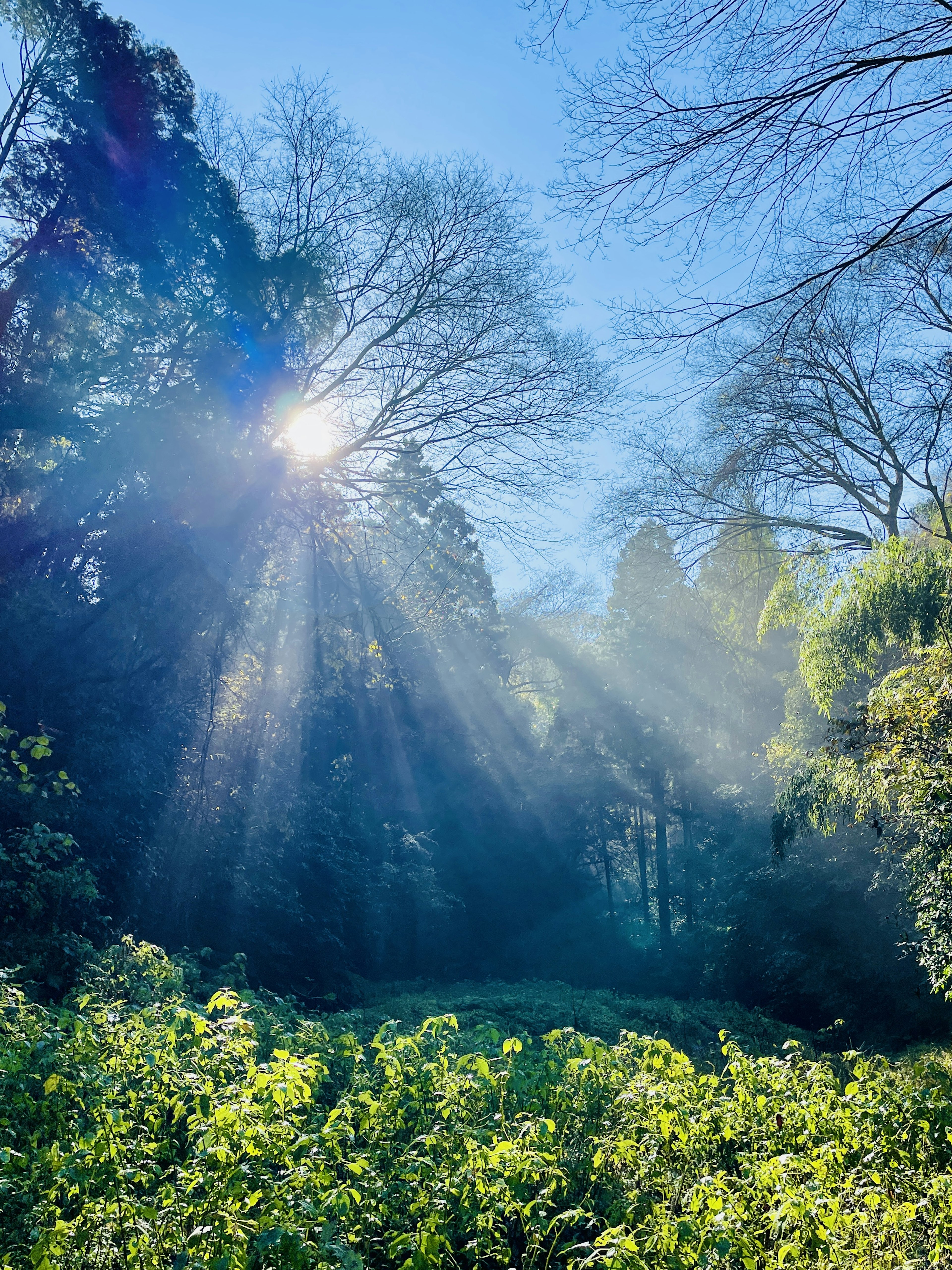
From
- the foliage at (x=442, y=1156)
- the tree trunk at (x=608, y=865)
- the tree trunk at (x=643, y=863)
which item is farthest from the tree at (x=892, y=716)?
the tree trunk at (x=643, y=863)

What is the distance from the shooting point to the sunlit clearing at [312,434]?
11008 millimetres

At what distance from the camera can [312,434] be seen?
1114 centimetres

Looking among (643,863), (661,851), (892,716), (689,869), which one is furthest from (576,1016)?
(643,863)

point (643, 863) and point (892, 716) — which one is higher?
point (892, 716)

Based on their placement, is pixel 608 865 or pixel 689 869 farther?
pixel 608 865

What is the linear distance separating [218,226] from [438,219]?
313cm

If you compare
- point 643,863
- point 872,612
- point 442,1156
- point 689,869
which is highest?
point 872,612

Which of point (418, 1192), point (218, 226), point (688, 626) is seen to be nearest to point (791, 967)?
point (688, 626)

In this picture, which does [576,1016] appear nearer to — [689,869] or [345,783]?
[345,783]

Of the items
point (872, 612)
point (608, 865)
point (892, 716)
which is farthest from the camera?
point (608, 865)

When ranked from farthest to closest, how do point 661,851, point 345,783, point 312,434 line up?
point 661,851 → point 345,783 → point 312,434

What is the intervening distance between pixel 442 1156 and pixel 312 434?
9.85 metres

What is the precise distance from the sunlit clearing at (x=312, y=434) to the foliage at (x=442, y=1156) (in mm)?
8228

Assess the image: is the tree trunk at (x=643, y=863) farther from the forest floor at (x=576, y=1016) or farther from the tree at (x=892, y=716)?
the tree at (x=892, y=716)
